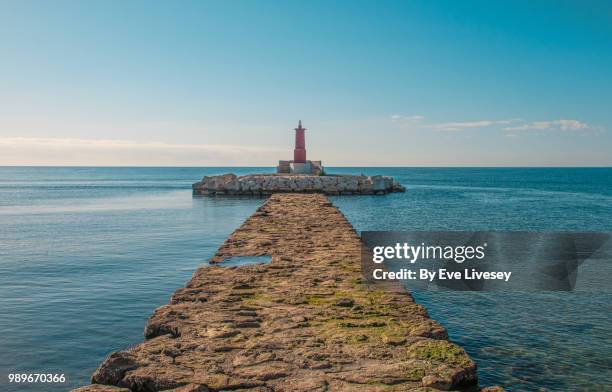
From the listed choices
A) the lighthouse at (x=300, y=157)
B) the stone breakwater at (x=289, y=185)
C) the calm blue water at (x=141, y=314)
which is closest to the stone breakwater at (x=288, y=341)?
the calm blue water at (x=141, y=314)

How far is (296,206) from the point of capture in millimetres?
22719

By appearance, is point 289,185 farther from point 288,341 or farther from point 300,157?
point 288,341

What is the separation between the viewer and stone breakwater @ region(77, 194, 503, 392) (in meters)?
4.55

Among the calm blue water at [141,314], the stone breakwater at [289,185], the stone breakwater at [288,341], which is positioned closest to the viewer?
the stone breakwater at [288,341]

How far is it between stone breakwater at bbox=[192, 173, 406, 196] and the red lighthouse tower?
11447 mm

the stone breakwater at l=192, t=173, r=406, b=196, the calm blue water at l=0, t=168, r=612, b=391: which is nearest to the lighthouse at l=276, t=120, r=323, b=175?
the stone breakwater at l=192, t=173, r=406, b=196

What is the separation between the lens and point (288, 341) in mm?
5469

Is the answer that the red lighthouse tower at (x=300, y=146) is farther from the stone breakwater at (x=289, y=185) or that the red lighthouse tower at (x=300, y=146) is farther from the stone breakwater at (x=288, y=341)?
the stone breakwater at (x=288, y=341)

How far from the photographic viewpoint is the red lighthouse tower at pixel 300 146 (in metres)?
61.2

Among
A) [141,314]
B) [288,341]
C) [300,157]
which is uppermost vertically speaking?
[300,157]

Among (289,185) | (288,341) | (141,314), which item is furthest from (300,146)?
(288,341)

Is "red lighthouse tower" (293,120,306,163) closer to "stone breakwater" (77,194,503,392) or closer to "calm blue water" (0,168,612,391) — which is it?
"calm blue water" (0,168,612,391)

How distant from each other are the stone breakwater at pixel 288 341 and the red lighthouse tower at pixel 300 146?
52.6m

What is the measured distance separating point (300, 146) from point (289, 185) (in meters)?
14.9
